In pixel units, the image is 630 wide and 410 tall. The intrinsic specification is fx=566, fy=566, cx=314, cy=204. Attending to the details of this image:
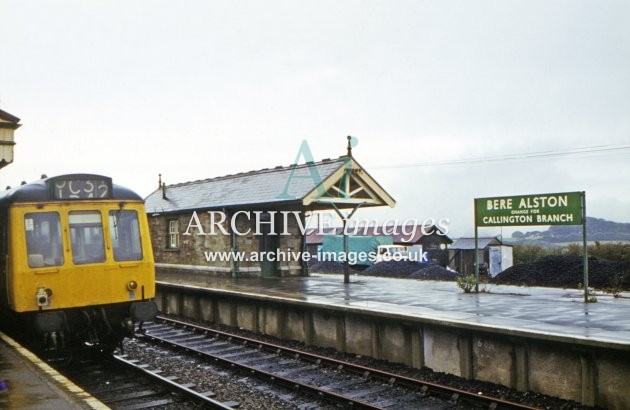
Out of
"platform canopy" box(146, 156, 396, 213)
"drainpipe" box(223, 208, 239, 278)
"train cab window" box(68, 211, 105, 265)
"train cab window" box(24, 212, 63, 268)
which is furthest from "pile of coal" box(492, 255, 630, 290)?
"train cab window" box(24, 212, 63, 268)

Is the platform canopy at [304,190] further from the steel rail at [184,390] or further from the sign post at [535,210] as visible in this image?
the steel rail at [184,390]

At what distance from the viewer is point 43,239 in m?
9.19

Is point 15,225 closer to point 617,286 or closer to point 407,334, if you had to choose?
point 407,334

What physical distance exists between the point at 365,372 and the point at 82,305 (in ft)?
16.0

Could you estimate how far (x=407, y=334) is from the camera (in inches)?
415

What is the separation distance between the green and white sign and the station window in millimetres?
12823

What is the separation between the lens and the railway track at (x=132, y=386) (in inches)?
320

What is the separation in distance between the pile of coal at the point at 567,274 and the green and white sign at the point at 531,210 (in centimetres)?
399

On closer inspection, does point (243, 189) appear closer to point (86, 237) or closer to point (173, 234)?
point (173, 234)

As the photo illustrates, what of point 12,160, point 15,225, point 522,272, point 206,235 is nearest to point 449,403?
point 15,225

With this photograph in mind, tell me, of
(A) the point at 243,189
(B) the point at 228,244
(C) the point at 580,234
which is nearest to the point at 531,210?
(B) the point at 228,244

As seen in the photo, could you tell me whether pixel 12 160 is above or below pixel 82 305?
above

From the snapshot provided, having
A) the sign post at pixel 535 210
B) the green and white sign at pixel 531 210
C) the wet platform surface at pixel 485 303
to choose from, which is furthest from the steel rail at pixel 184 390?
the green and white sign at pixel 531 210

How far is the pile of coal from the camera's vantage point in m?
16.4
